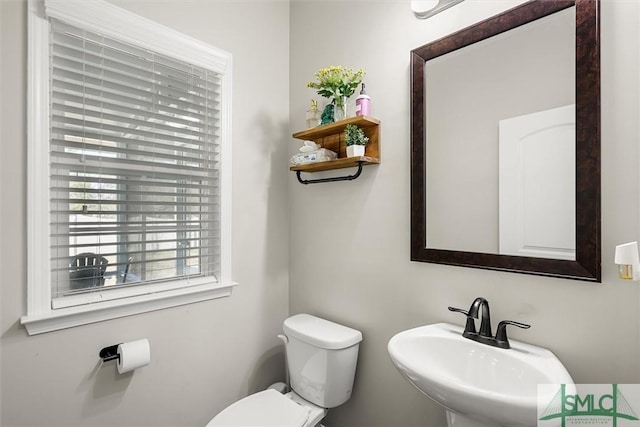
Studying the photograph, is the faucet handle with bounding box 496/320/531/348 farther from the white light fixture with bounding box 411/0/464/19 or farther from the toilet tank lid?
the white light fixture with bounding box 411/0/464/19

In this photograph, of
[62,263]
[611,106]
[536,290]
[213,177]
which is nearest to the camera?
[611,106]

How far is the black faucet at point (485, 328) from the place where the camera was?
1.05 metres

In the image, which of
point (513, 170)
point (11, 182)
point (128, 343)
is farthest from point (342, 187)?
point (11, 182)

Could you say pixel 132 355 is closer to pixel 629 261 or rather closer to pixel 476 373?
pixel 476 373

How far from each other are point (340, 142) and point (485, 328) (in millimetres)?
1029

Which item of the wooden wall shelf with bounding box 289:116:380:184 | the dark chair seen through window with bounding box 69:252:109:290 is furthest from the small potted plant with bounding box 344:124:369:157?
the dark chair seen through window with bounding box 69:252:109:290

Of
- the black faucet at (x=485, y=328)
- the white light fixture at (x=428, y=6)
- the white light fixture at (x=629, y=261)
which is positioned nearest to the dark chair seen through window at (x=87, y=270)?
the black faucet at (x=485, y=328)

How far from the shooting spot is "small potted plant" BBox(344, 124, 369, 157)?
4.66 ft

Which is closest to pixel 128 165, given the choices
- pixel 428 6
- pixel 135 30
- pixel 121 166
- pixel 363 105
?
pixel 121 166

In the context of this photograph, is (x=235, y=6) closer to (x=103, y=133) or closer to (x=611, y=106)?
(x=103, y=133)

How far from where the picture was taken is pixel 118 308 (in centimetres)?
132

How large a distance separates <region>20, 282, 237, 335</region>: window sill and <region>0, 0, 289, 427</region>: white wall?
32mm

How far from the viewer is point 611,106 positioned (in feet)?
2.99

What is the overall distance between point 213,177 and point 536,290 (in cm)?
147
